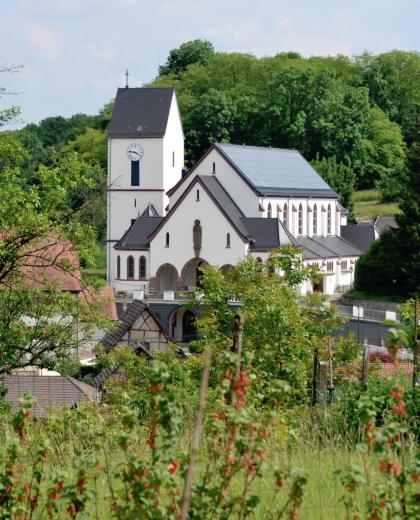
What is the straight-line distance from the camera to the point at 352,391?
13172 mm

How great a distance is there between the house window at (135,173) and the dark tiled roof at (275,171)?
5.59 meters

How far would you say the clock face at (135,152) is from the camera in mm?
74125

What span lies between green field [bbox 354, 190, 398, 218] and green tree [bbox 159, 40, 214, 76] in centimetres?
3461

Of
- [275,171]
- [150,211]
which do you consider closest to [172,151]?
[150,211]

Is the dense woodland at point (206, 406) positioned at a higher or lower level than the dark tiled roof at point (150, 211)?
lower

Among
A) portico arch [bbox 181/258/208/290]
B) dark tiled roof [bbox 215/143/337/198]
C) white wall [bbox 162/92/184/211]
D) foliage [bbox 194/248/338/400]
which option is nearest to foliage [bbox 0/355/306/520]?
foliage [bbox 194/248/338/400]

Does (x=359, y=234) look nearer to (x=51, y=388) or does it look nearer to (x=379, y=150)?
(x=379, y=150)

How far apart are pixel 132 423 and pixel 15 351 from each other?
35.2 feet

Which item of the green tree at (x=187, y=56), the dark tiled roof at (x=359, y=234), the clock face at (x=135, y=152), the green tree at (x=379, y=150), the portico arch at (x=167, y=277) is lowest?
the portico arch at (x=167, y=277)

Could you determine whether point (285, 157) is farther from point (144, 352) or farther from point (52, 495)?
point (52, 495)

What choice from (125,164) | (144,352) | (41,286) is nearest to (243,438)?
(41,286)

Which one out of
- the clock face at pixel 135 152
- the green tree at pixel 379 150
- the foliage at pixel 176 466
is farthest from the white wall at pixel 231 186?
the foliage at pixel 176 466

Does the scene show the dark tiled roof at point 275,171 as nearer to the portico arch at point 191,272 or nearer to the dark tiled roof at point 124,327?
the portico arch at point 191,272

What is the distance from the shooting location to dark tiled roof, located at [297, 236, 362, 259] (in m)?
67.8
